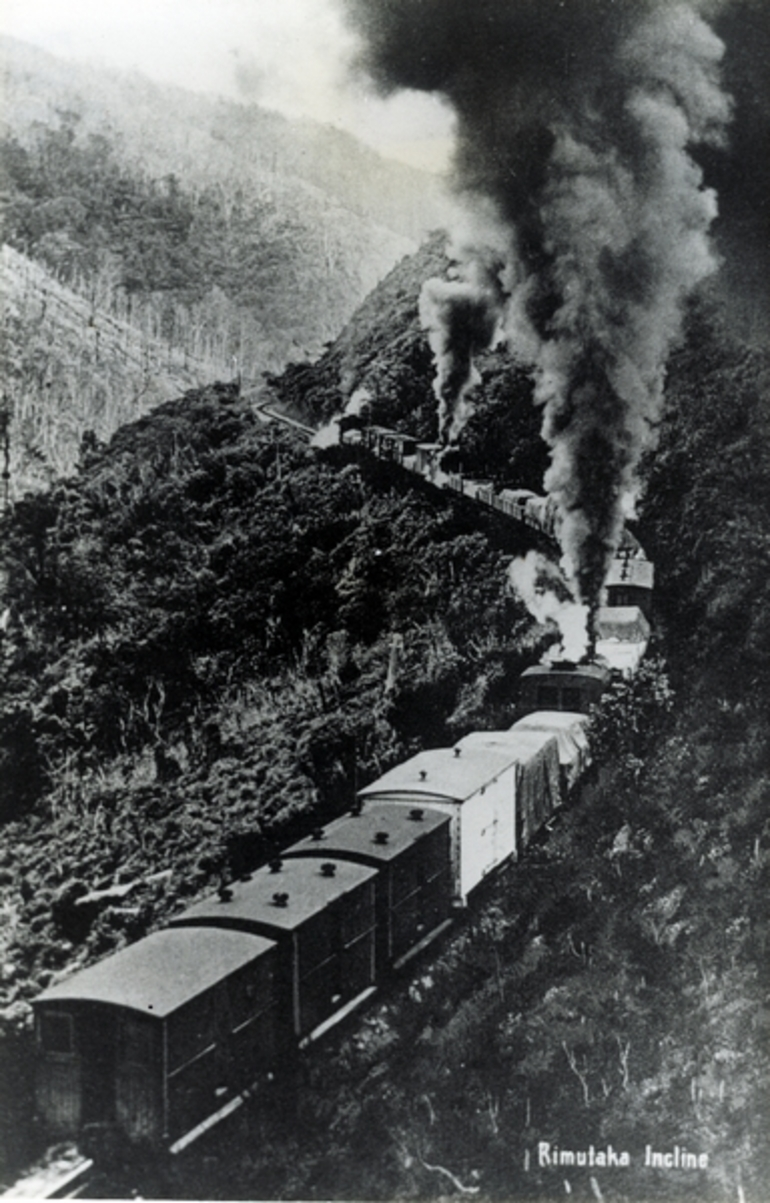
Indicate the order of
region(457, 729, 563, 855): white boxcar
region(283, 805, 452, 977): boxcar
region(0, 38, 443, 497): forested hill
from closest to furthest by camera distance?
region(283, 805, 452, 977): boxcar, region(0, 38, 443, 497): forested hill, region(457, 729, 563, 855): white boxcar

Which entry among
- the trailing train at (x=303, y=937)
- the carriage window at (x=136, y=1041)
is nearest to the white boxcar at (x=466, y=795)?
the trailing train at (x=303, y=937)

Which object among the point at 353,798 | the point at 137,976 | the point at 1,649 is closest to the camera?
the point at 137,976

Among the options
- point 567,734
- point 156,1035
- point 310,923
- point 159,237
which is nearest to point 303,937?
point 310,923

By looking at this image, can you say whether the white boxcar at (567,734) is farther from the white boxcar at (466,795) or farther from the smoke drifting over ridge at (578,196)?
the smoke drifting over ridge at (578,196)

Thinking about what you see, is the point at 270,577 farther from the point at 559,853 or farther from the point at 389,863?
the point at 559,853

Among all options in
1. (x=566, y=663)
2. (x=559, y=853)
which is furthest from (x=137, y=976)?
(x=566, y=663)

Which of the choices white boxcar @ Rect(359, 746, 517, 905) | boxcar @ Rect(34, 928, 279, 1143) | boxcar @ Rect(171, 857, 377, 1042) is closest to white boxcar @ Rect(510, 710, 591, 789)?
white boxcar @ Rect(359, 746, 517, 905)

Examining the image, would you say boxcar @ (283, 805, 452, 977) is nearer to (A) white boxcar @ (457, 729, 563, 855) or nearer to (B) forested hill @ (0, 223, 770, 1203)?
(B) forested hill @ (0, 223, 770, 1203)
